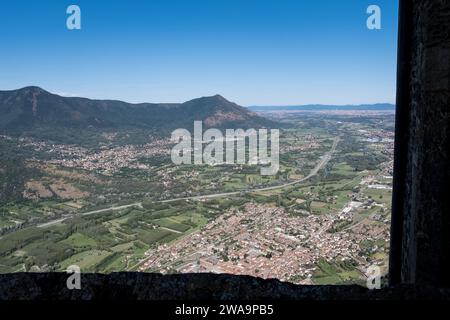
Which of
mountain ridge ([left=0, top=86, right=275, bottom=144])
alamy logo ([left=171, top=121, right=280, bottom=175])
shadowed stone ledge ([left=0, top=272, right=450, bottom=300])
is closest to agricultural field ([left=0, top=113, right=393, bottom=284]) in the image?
alamy logo ([left=171, top=121, right=280, bottom=175])

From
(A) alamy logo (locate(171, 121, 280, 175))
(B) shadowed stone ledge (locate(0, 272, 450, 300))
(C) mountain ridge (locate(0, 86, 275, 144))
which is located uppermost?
(C) mountain ridge (locate(0, 86, 275, 144))

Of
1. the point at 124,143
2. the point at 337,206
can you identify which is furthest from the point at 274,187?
the point at 124,143

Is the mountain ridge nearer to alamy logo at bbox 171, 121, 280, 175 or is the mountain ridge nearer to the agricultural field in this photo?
alamy logo at bbox 171, 121, 280, 175

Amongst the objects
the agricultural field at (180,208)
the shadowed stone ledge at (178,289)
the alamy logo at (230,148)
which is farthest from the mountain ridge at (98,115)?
the shadowed stone ledge at (178,289)

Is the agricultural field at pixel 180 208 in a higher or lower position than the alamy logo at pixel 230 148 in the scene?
lower

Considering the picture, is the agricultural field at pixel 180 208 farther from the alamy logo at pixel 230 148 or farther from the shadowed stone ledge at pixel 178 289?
the shadowed stone ledge at pixel 178 289

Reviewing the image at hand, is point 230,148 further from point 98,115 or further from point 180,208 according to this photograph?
point 98,115

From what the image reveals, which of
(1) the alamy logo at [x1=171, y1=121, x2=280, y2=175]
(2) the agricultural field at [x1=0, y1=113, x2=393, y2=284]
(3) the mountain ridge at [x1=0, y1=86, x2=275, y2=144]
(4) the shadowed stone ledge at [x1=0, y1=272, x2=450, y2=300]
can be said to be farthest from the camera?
(3) the mountain ridge at [x1=0, y1=86, x2=275, y2=144]
